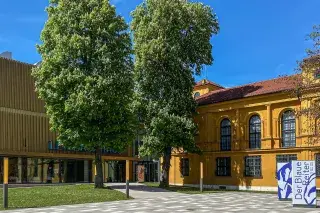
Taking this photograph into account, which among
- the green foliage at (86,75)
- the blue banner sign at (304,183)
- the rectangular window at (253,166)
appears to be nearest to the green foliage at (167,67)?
the rectangular window at (253,166)

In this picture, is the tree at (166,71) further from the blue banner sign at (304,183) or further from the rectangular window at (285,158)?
the blue banner sign at (304,183)

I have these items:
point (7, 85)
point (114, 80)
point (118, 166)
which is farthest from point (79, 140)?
point (118, 166)

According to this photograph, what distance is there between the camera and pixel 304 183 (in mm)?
23094

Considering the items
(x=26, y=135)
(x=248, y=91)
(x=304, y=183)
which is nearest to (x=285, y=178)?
(x=304, y=183)

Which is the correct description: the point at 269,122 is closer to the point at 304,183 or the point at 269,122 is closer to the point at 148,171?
the point at 304,183

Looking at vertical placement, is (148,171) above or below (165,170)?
below

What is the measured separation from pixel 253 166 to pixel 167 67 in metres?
12.3

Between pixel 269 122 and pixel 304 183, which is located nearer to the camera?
pixel 304 183

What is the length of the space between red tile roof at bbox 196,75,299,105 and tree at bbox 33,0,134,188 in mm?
13291

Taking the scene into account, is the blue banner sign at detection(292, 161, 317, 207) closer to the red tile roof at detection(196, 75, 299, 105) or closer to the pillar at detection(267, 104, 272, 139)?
the red tile roof at detection(196, 75, 299, 105)

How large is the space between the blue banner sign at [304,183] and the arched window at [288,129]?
1801 cm

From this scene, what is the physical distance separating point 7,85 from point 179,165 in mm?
20109

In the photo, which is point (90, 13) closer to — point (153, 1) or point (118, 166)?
point (153, 1)

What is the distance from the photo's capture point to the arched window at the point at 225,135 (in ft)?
151
